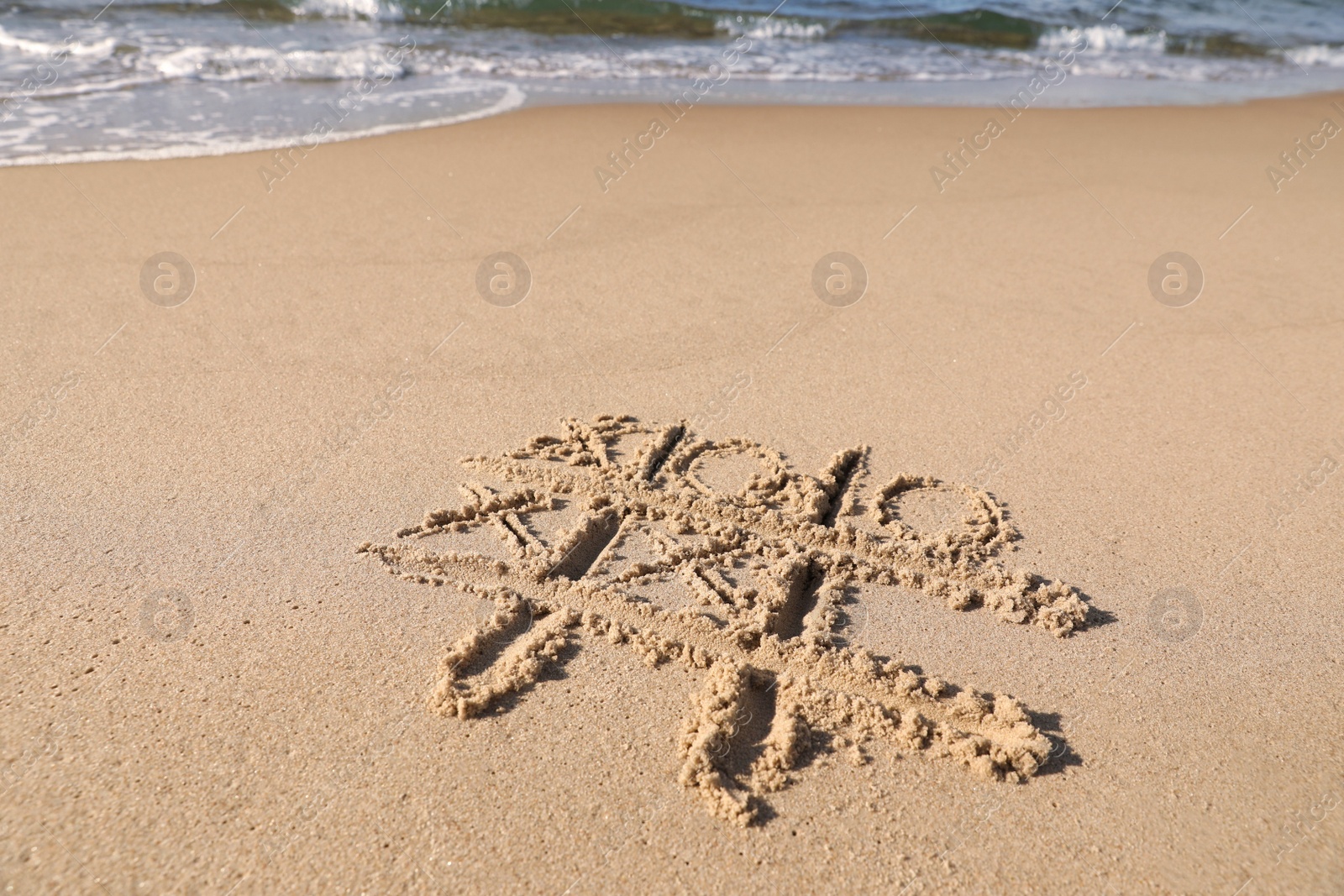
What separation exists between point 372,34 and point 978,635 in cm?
777

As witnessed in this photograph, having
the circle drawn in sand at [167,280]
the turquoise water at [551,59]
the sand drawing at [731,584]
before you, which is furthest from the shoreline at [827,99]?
the sand drawing at [731,584]

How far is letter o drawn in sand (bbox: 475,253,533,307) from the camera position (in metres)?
3.82

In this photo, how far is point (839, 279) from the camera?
404 centimetres

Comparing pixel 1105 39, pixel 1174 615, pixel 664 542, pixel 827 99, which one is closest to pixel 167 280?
pixel 664 542

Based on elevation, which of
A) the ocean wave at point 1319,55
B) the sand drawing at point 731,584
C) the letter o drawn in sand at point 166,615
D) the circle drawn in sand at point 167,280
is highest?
the ocean wave at point 1319,55

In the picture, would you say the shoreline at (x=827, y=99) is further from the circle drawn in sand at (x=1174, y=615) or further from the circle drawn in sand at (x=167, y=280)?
the circle drawn in sand at (x=1174, y=615)

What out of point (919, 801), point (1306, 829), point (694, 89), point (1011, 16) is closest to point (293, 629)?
point (919, 801)

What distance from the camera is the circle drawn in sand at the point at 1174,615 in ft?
7.72

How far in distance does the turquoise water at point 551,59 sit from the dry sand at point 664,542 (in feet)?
4.55

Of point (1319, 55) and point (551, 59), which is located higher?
point (1319, 55)

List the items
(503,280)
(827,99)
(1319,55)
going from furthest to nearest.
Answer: (1319,55) < (827,99) < (503,280)

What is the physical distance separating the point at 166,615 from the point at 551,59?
21.0 ft

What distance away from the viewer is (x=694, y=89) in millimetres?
6953

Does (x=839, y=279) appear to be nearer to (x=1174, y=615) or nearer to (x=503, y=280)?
(x=503, y=280)
